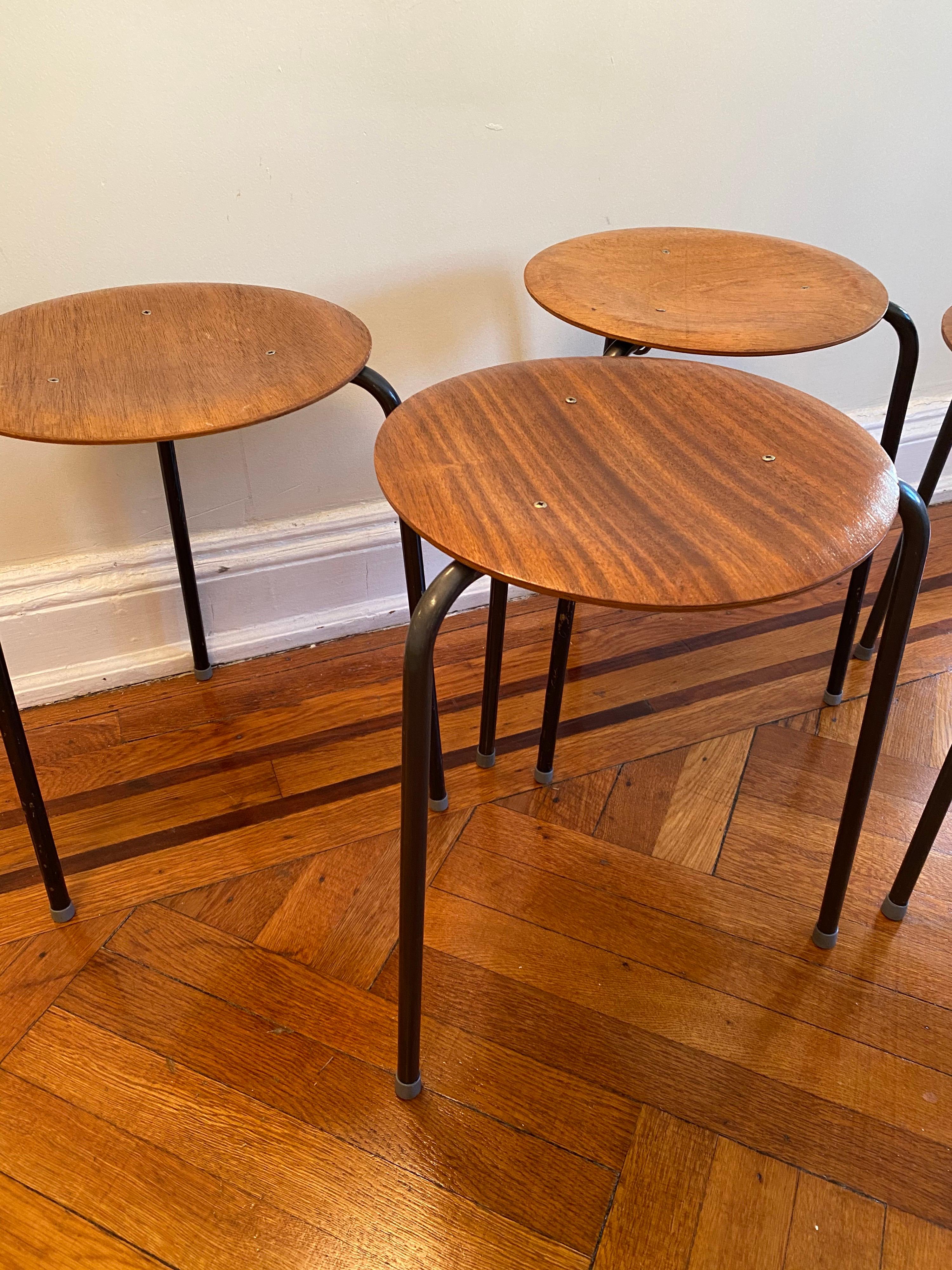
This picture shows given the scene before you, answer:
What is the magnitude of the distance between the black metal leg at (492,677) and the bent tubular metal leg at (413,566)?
0.06m

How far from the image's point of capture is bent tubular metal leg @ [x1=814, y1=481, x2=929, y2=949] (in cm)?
83

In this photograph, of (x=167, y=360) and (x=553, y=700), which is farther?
(x=553, y=700)

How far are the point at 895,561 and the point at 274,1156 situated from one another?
0.98 m

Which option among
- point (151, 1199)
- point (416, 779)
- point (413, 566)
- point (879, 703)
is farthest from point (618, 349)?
point (151, 1199)

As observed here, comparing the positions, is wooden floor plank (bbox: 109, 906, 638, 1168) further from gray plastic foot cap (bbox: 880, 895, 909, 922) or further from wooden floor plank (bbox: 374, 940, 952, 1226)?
gray plastic foot cap (bbox: 880, 895, 909, 922)

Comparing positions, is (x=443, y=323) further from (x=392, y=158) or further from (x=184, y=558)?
(x=184, y=558)

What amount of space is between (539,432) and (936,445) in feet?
2.37

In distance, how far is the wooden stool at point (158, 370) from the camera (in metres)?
0.85

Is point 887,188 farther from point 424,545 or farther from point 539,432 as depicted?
point 539,432

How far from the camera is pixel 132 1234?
0.84 meters

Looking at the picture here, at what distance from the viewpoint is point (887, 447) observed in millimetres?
1275

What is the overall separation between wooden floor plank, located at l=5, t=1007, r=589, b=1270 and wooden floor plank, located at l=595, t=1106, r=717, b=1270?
38mm

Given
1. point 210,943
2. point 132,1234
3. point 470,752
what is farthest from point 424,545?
point 132,1234

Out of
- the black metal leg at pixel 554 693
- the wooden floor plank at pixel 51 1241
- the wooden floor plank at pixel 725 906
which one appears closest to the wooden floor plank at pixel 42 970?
the wooden floor plank at pixel 51 1241
